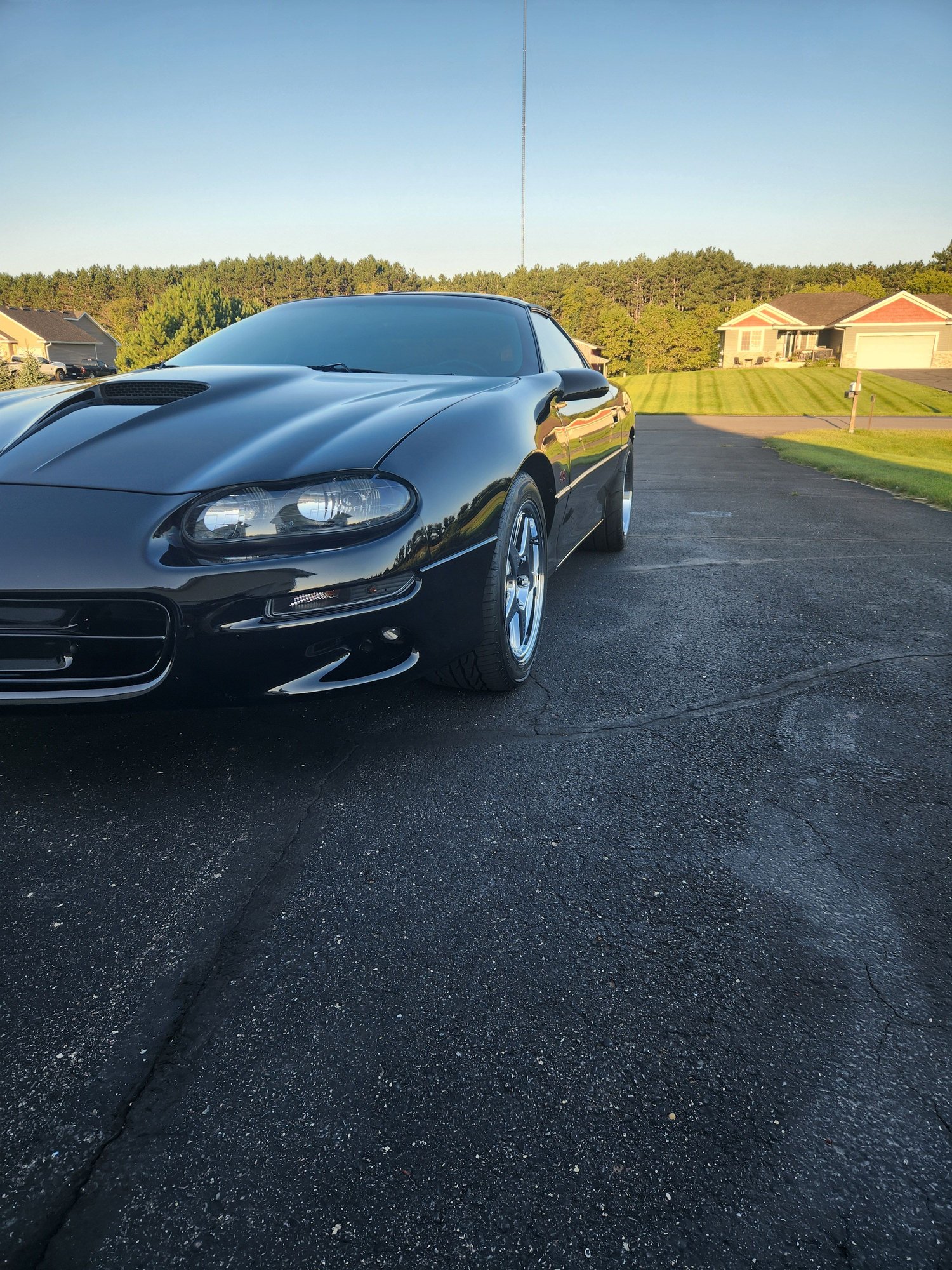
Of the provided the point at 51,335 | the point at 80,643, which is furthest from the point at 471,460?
the point at 51,335

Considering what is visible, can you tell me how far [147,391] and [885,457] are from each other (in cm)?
1471

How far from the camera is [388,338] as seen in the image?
149 inches

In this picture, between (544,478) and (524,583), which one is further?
(544,478)

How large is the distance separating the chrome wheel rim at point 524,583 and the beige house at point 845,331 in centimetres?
6605

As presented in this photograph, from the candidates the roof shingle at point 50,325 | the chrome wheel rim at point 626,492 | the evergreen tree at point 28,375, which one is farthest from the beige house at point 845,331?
the chrome wheel rim at point 626,492

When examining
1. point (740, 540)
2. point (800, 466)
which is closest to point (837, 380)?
point (800, 466)

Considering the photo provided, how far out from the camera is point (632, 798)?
2.37 m

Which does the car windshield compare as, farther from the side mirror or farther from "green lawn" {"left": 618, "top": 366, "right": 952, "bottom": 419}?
"green lawn" {"left": 618, "top": 366, "right": 952, "bottom": 419}

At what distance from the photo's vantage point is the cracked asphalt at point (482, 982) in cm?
118

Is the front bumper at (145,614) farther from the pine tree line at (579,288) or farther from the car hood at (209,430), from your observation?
the pine tree line at (579,288)

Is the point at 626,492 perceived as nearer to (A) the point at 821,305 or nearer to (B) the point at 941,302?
(B) the point at 941,302

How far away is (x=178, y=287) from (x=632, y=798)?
70805 mm

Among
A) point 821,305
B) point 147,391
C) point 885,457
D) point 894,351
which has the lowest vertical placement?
point 885,457

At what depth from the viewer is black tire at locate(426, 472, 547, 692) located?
9.13 feet
